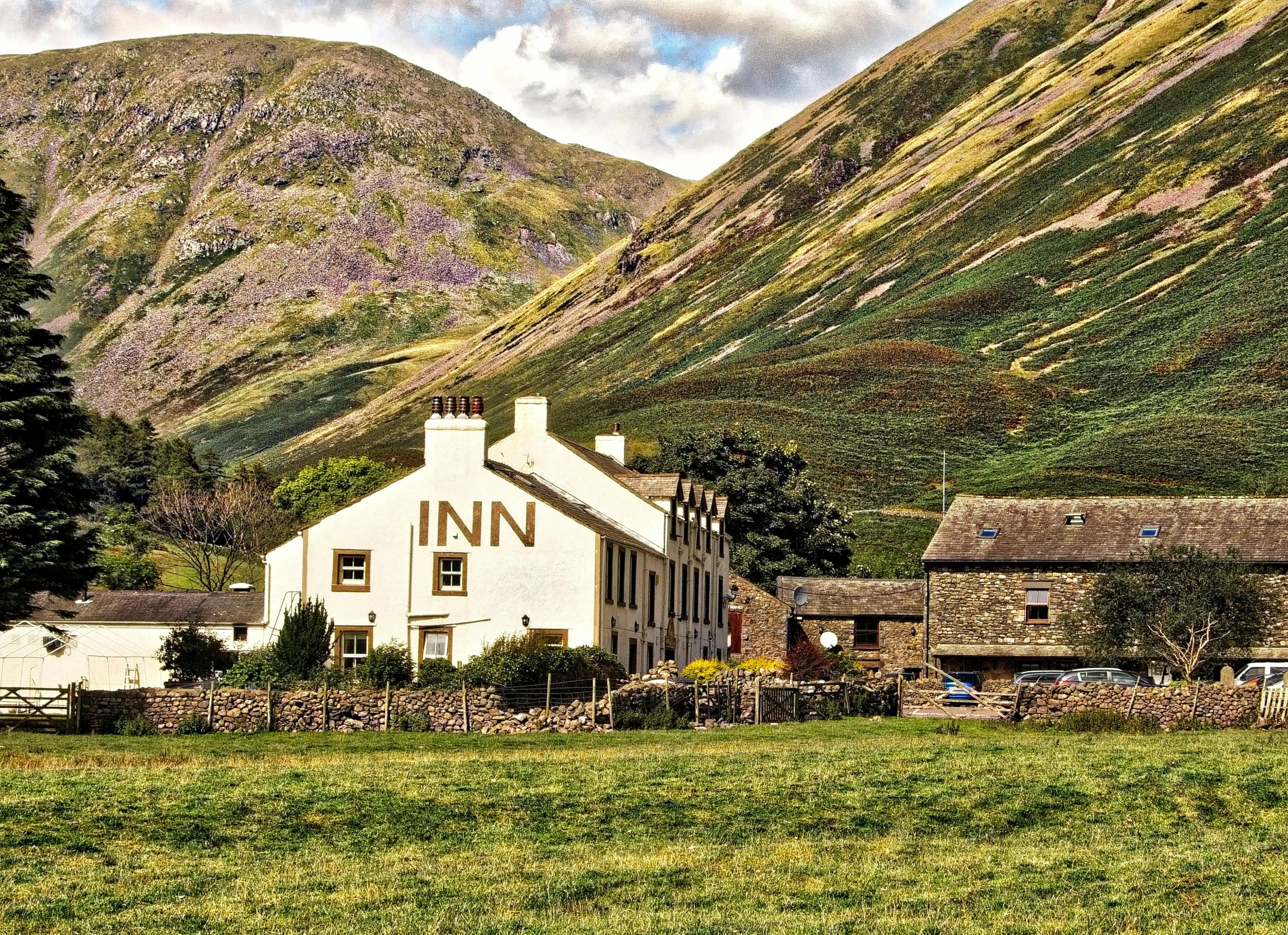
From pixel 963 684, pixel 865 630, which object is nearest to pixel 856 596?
pixel 865 630

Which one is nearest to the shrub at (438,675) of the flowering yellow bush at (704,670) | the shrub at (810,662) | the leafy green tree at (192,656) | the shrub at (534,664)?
the shrub at (534,664)

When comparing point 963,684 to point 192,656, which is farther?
point 963,684

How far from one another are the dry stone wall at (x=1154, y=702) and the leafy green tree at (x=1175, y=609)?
1828 cm

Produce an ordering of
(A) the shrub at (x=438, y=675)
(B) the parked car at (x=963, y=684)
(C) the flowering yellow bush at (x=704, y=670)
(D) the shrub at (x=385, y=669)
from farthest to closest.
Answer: (B) the parked car at (x=963, y=684) < (C) the flowering yellow bush at (x=704, y=670) < (D) the shrub at (x=385, y=669) < (A) the shrub at (x=438, y=675)

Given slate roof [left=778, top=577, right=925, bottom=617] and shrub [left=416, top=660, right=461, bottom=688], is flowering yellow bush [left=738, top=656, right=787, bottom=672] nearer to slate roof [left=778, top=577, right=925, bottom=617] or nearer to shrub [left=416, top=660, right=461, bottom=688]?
shrub [left=416, top=660, right=461, bottom=688]

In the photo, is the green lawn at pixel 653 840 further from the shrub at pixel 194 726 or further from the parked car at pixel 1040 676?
the parked car at pixel 1040 676

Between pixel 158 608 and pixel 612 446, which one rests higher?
pixel 612 446

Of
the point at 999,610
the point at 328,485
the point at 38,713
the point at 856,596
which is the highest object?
the point at 328,485

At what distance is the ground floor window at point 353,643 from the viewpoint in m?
51.6

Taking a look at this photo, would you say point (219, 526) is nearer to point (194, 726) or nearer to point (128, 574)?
point (128, 574)

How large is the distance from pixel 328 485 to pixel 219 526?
776 centimetres

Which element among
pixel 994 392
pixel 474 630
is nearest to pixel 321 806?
pixel 474 630

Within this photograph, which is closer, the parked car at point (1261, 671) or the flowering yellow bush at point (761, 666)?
the parked car at point (1261, 671)

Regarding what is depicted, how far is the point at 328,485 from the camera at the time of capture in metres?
118
